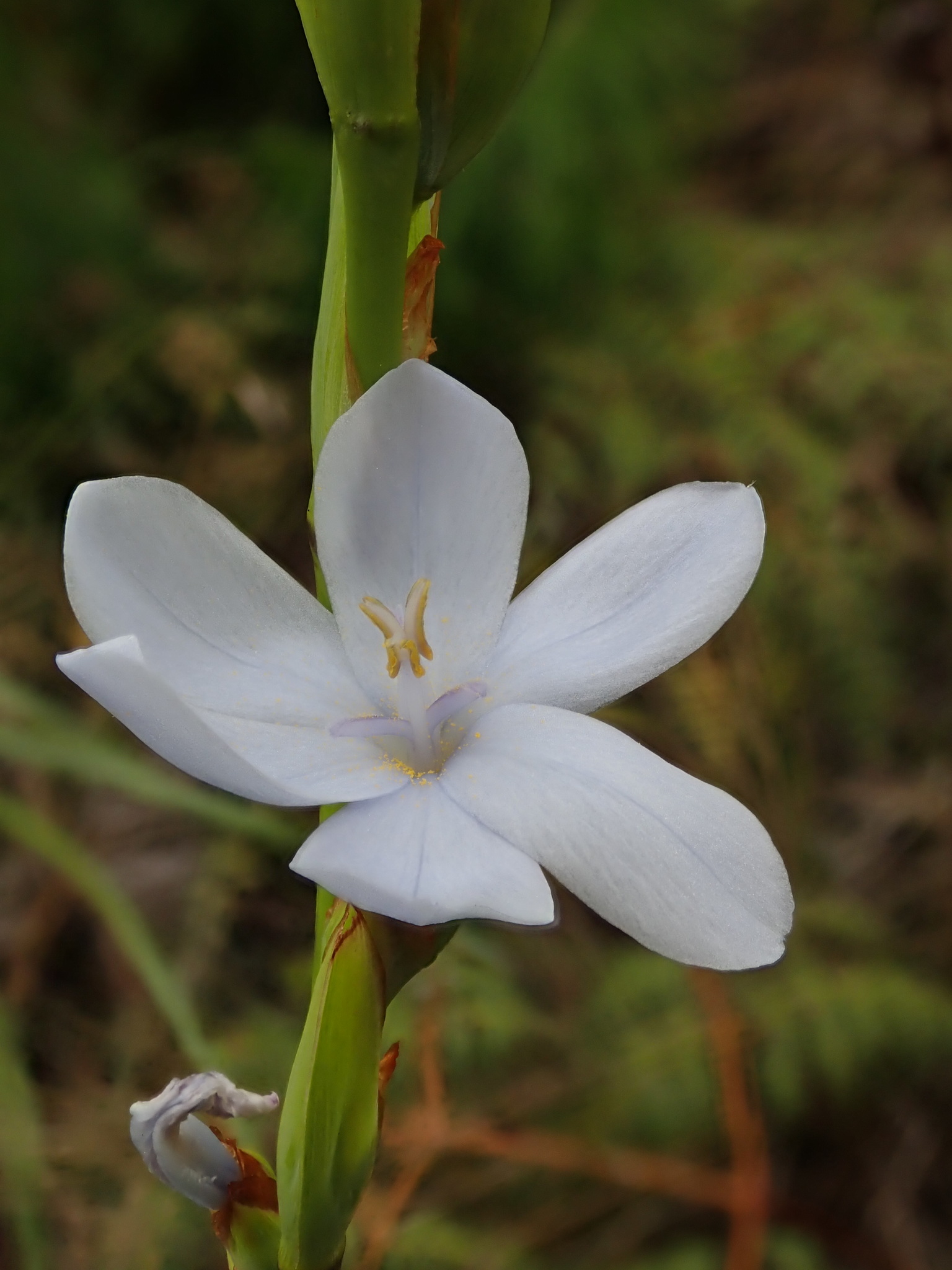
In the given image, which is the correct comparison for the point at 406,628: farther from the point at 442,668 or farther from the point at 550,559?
the point at 550,559

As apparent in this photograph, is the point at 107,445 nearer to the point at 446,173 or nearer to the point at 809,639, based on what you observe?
the point at 809,639

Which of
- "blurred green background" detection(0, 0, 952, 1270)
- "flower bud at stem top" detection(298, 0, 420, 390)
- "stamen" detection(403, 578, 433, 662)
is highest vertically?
"flower bud at stem top" detection(298, 0, 420, 390)

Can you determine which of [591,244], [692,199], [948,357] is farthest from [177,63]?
[948,357]

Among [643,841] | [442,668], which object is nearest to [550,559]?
[442,668]

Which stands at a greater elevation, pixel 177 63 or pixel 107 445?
pixel 177 63

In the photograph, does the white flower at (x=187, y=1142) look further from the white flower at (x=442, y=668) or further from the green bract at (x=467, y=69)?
the green bract at (x=467, y=69)

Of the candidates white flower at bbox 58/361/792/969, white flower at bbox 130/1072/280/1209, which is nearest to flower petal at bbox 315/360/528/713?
white flower at bbox 58/361/792/969

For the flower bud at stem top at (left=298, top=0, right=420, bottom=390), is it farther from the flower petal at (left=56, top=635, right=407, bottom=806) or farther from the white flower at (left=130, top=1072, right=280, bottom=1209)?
the white flower at (left=130, top=1072, right=280, bottom=1209)
